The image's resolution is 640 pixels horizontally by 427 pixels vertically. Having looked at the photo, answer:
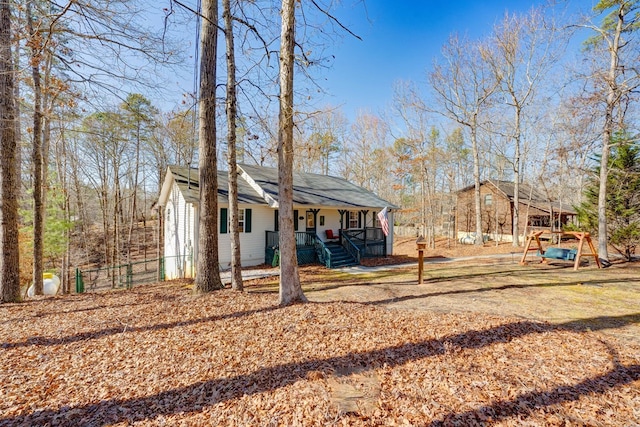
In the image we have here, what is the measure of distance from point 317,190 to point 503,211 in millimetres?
19548

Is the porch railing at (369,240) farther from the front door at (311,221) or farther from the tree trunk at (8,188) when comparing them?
the tree trunk at (8,188)

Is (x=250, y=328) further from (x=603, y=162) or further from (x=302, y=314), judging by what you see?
(x=603, y=162)

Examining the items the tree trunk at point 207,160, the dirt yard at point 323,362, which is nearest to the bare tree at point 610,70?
the dirt yard at point 323,362

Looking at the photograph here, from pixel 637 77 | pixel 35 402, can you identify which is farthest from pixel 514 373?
pixel 637 77

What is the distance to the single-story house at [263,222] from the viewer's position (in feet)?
41.4

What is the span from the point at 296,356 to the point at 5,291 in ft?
24.2

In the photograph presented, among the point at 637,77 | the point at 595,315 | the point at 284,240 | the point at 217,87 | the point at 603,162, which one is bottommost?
the point at 595,315

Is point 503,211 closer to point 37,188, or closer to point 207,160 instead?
point 207,160

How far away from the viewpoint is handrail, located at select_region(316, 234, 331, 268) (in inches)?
500

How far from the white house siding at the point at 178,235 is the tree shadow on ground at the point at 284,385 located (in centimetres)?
984

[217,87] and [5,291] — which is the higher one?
[217,87]

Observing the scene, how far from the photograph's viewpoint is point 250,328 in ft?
15.6

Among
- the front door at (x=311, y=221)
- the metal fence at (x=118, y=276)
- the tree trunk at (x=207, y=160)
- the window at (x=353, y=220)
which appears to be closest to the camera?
the tree trunk at (x=207, y=160)

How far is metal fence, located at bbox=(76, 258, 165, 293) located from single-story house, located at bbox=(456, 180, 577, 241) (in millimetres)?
25928
